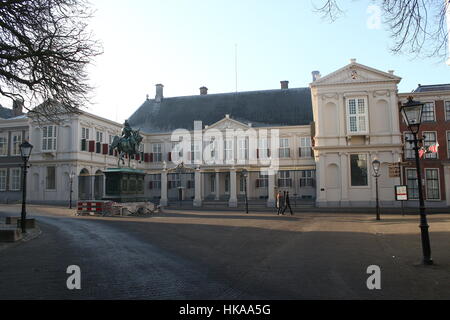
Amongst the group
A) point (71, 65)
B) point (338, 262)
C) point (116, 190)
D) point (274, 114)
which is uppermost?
point (274, 114)

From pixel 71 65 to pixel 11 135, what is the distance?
34.8 m

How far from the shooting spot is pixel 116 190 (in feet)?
71.7

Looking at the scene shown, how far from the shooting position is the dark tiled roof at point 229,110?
46.2 meters

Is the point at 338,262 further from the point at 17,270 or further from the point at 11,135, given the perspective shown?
the point at 11,135

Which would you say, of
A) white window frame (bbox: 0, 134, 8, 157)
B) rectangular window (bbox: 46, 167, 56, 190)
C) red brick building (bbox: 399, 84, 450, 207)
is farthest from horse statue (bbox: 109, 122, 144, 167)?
white window frame (bbox: 0, 134, 8, 157)

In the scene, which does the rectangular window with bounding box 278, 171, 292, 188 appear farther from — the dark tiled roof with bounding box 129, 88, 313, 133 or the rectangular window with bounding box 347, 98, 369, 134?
the rectangular window with bounding box 347, 98, 369, 134

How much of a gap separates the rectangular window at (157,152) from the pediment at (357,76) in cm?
2473

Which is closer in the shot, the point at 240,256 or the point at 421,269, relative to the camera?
the point at 421,269

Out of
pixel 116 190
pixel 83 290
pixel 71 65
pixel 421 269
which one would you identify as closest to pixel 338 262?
pixel 421 269

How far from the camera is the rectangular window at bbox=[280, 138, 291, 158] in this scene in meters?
43.6

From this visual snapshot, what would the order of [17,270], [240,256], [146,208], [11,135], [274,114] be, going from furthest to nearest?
[274,114] < [11,135] < [146,208] < [240,256] < [17,270]

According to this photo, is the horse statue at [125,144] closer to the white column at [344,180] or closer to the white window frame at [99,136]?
the white window frame at [99,136]

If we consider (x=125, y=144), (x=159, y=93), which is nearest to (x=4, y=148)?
(x=159, y=93)
